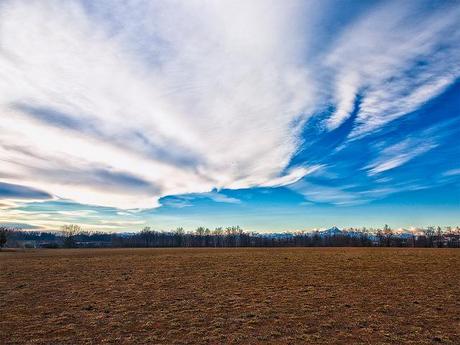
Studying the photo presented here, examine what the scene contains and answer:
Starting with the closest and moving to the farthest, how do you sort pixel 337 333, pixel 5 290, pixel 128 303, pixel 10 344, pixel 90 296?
pixel 10 344 < pixel 337 333 < pixel 128 303 < pixel 90 296 < pixel 5 290

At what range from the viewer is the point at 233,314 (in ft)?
53.4

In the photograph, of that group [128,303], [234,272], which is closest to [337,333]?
[128,303]

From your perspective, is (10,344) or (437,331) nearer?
(10,344)

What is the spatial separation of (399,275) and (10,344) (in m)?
29.9

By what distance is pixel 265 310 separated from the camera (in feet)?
55.8

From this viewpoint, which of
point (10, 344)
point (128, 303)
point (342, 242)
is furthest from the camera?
point (342, 242)

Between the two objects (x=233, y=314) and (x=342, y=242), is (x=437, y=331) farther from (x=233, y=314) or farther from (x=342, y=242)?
(x=342, y=242)

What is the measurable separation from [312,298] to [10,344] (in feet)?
52.1

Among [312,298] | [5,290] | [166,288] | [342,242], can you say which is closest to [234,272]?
[166,288]

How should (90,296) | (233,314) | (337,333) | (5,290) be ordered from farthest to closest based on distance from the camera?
(5,290), (90,296), (233,314), (337,333)

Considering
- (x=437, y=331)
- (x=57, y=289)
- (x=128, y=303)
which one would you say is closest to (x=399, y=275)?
(x=437, y=331)

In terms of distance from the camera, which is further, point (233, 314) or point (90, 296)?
point (90, 296)

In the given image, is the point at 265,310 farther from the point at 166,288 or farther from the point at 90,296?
the point at 90,296

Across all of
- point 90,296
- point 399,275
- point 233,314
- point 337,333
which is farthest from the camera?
point 399,275
